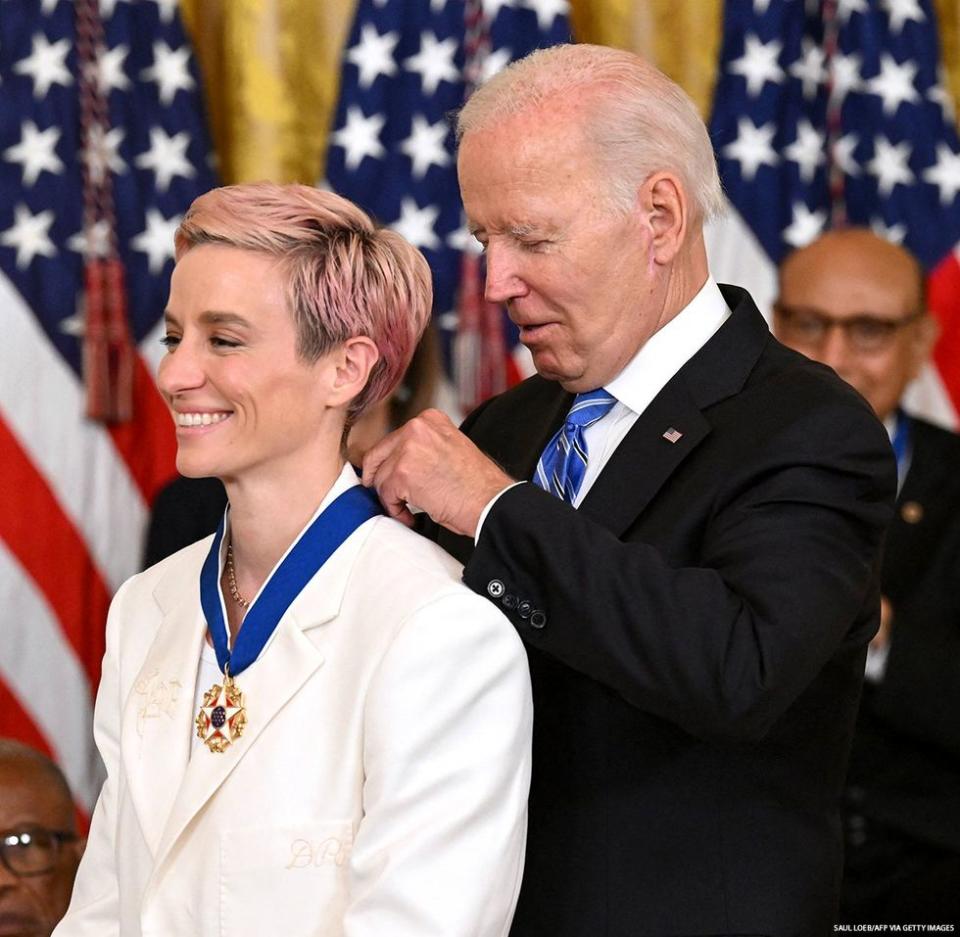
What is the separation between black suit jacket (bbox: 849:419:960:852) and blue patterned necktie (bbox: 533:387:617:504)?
122 cm

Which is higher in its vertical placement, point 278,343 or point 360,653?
point 278,343

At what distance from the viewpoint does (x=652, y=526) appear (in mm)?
2232

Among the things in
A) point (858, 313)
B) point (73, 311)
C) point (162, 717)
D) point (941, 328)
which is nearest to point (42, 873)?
point (162, 717)

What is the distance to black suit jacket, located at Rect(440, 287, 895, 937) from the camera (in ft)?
6.67

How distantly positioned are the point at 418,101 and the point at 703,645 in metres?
2.72

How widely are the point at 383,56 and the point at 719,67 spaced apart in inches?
35.0

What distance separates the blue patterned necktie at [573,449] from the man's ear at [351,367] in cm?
34

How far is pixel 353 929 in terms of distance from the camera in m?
1.94

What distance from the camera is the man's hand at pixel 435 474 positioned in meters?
2.15

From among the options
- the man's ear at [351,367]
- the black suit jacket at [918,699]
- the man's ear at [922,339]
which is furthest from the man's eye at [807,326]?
the man's ear at [351,367]

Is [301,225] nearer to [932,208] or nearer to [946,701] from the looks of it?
[946,701]

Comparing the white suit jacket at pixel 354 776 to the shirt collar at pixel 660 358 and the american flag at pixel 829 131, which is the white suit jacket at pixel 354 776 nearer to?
the shirt collar at pixel 660 358

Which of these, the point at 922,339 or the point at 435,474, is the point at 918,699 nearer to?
the point at 922,339

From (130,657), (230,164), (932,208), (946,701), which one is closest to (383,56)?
(230,164)
